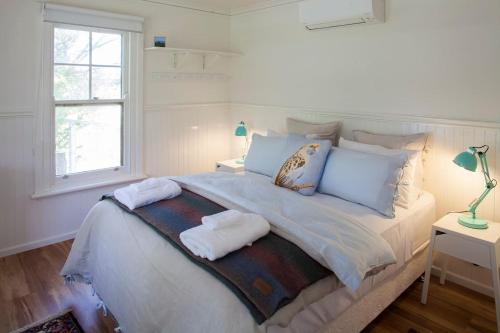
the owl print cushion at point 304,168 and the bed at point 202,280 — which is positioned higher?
the owl print cushion at point 304,168

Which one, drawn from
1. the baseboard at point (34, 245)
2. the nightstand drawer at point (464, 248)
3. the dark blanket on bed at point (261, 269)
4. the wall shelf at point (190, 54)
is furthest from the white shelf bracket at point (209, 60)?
the nightstand drawer at point (464, 248)

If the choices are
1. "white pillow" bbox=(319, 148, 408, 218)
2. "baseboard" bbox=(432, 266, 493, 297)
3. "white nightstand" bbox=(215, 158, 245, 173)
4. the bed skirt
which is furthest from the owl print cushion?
"baseboard" bbox=(432, 266, 493, 297)

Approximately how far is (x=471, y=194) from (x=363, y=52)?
1376mm

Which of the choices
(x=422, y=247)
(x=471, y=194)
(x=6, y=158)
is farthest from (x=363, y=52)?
(x=6, y=158)

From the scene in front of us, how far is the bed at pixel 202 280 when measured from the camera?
147cm

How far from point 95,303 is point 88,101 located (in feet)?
5.79

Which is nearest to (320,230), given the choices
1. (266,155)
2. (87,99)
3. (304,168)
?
(304,168)

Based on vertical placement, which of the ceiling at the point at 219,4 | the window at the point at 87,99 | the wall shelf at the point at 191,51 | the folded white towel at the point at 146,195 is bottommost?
the folded white towel at the point at 146,195

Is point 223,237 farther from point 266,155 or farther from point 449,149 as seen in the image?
point 449,149

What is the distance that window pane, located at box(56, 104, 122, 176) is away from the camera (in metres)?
3.19

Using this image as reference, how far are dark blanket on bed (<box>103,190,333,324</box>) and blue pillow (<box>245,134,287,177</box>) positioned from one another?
3.80ft

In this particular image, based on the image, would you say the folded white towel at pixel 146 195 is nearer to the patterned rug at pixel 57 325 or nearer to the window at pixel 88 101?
the patterned rug at pixel 57 325

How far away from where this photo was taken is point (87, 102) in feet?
10.7

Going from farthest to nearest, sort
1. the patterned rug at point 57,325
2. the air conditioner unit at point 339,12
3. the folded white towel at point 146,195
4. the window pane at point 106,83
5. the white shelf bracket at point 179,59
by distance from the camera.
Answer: the white shelf bracket at point 179,59 → the window pane at point 106,83 → the air conditioner unit at point 339,12 → the folded white towel at point 146,195 → the patterned rug at point 57,325
